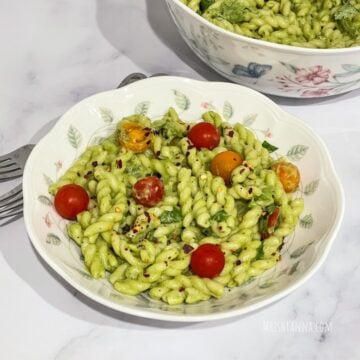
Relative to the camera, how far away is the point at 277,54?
150 cm

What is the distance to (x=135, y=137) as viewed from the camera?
4.98 ft

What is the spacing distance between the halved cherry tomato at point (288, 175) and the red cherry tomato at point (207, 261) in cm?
26

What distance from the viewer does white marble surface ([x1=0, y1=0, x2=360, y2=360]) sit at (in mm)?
1363

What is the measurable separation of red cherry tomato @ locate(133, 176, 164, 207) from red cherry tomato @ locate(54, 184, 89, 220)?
113 mm

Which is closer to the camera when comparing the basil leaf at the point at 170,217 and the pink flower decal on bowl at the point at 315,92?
the basil leaf at the point at 170,217

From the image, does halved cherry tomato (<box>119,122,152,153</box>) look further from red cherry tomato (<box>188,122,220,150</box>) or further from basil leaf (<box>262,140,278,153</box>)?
basil leaf (<box>262,140,278,153</box>)

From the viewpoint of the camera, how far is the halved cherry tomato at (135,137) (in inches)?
59.7

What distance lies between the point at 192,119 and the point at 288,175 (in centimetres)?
30

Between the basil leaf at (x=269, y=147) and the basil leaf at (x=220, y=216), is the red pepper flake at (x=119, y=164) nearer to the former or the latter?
the basil leaf at (x=220, y=216)

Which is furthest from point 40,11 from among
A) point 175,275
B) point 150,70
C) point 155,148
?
point 175,275

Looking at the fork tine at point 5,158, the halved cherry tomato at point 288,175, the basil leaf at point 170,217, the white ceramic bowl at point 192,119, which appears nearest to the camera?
the white ceramic bowl at point 192,119

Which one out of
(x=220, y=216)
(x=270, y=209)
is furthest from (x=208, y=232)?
(x=270, y=209)

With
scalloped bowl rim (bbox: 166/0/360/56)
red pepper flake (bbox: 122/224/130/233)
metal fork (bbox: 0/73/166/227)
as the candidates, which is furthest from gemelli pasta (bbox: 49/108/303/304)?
scalloped bowl rim (bbox: 166/0/360/56)

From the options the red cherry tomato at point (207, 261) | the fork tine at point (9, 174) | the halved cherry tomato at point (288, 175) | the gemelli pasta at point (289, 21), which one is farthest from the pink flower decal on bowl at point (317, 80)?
the fork tine at point (9, 174)
